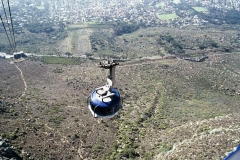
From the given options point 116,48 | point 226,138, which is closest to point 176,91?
point 226,138

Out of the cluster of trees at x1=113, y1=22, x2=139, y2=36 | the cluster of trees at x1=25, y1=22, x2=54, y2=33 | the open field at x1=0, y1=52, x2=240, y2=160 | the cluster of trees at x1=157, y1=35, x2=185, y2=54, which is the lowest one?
the cluster of trees at x1=25, y1=22, x2=54, y2=33

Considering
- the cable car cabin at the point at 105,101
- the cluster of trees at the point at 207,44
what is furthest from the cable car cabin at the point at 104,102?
the cluster of trees at the point at 207,44

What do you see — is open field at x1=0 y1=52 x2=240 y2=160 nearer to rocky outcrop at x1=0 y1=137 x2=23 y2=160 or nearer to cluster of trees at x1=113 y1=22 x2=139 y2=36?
rocky outcrop at x1=0 y1=137 x2=23 y2=160

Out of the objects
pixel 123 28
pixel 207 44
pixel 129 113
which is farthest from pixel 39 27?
pixel 129 113

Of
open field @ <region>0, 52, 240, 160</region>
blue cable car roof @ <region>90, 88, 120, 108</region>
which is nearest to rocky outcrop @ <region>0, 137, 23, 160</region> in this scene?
open field @ <region>0, 52, 240, 160</region>

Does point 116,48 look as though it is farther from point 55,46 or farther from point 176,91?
point 176,91
